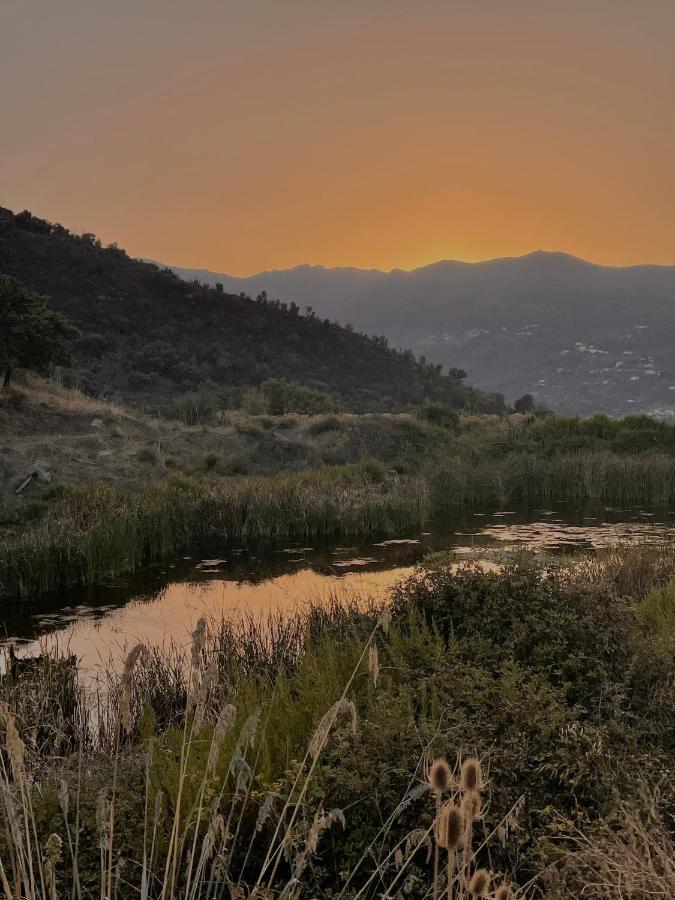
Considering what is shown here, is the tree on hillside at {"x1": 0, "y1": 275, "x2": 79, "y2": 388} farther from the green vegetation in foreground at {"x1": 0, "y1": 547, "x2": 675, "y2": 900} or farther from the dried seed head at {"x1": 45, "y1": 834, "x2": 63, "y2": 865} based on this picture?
the dried seed head at {"x1": 45, "y1": 834, "x2": 63, "y2": 865}

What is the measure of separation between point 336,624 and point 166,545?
1010 cm

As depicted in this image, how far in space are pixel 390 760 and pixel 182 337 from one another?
5534cm

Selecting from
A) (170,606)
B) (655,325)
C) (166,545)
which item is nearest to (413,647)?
(170,606)

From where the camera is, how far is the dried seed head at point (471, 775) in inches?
83.4

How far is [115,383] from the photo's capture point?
47.8 m

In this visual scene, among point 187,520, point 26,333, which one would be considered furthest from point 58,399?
point 187,520

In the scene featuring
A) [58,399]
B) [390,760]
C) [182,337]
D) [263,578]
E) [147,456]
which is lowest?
[263,578]

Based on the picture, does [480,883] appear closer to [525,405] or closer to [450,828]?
[450,828]

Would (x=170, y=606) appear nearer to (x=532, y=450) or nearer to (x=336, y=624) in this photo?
(x=336, y=624)

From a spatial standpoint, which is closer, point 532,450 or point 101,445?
point 101,445

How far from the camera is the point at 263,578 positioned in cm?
1641

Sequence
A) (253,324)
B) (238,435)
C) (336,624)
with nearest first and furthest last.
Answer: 1. (336,624)
2. (238,435)
3. (253,324)

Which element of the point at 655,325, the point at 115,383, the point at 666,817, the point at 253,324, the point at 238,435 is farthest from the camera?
the point at 655,325

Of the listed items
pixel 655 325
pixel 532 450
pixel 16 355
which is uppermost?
A: pixel 655 325
